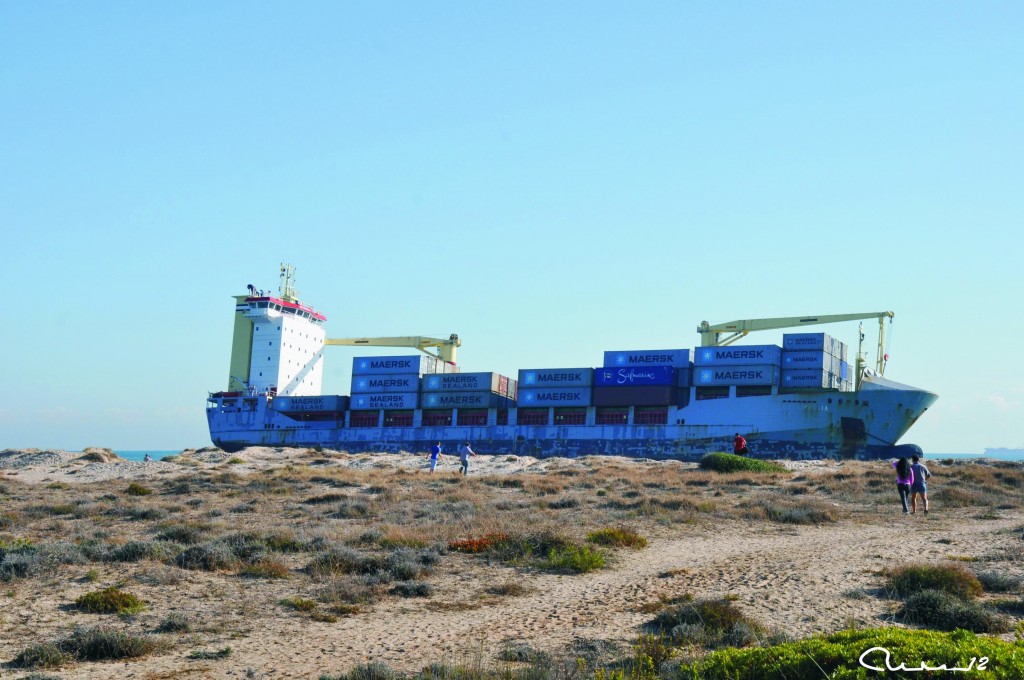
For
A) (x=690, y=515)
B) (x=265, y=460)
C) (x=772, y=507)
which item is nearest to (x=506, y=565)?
(x=690, y=515)

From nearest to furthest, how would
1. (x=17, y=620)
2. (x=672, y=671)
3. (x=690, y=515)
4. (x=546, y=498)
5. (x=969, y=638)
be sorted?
(x=969, y=638), (x=672, y=671), (x=17, y=620), (x=690, y=515), (x=546, y=498)

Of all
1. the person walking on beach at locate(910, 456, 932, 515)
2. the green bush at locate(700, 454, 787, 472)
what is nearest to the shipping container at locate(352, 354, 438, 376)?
the green bush at locate(700, 454, 787, 472)

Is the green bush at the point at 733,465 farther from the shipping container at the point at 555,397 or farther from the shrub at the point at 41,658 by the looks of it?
the shipping container at the point at 555,397

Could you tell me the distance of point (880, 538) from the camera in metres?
17.7

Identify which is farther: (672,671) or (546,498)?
(546,498)

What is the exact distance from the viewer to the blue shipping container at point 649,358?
241ft

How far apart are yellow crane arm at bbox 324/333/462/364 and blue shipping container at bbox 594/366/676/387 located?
23472 mm

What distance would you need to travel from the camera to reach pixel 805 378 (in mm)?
68625

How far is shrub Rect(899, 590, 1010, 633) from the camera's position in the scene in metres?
10.2

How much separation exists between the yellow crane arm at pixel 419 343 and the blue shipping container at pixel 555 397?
61.5ft

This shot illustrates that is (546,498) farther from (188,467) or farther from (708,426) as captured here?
(708,426)

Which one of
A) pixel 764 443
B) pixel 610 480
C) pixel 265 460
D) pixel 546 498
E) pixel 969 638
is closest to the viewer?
pixel 969 638

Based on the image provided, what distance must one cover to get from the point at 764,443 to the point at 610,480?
1559 inches

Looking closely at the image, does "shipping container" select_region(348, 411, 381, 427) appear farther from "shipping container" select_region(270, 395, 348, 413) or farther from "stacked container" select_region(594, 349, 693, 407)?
"stacked container" select_region(594, 349, 693, 407)
